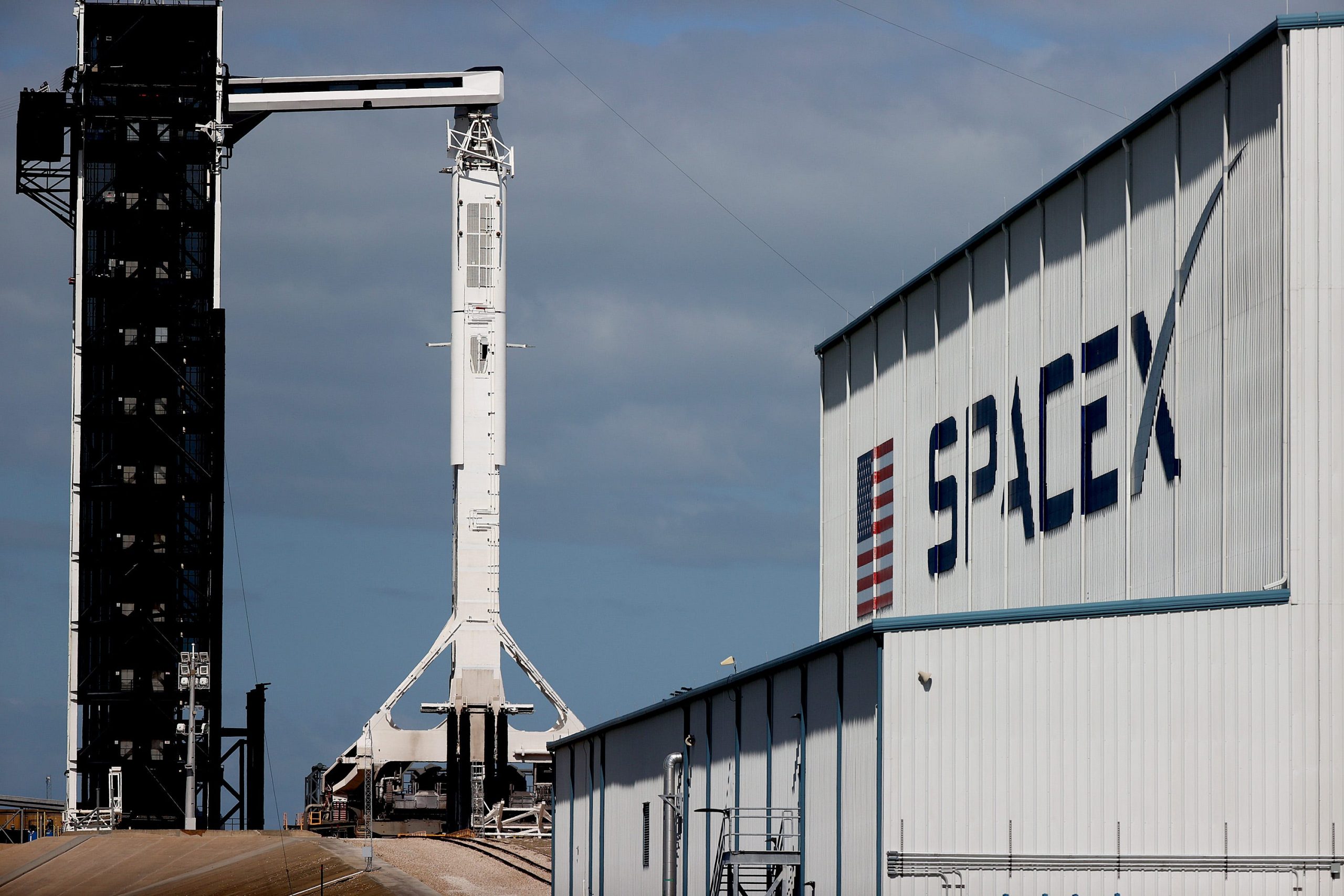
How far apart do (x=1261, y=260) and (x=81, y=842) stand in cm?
5101

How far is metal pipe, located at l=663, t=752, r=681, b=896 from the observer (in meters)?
36.1

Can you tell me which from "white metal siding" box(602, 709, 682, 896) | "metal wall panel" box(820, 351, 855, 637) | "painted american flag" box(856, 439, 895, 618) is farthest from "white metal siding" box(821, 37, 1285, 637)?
"white metal siding" box(602, 709, 682, 896)

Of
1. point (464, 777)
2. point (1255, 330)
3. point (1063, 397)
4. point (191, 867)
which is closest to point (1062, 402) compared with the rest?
point (1063, 397)

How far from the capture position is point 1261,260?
1253 inches

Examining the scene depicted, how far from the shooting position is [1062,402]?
39.2m

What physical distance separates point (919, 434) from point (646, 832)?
432 inches

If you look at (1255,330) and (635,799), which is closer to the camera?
(1255,330)

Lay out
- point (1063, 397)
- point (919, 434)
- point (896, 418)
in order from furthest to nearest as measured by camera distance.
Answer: point (896, 418), point (919, 434), point (1063, 397)

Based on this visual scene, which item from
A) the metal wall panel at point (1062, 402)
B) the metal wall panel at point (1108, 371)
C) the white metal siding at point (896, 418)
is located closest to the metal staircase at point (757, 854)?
the metal wall panel at point (1062, 402)

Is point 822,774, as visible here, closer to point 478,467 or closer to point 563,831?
point 563,831

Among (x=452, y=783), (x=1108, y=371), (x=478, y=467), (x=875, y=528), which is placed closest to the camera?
(x=1108, y=371)

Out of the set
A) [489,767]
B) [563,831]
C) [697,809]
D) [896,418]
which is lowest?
[489,767]

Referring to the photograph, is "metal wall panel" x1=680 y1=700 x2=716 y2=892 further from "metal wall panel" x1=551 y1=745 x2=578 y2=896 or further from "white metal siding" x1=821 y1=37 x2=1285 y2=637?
"metal wall panel" x1=551 y1=745 x2=578 y2=896

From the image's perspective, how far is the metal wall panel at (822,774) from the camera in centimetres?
3231
